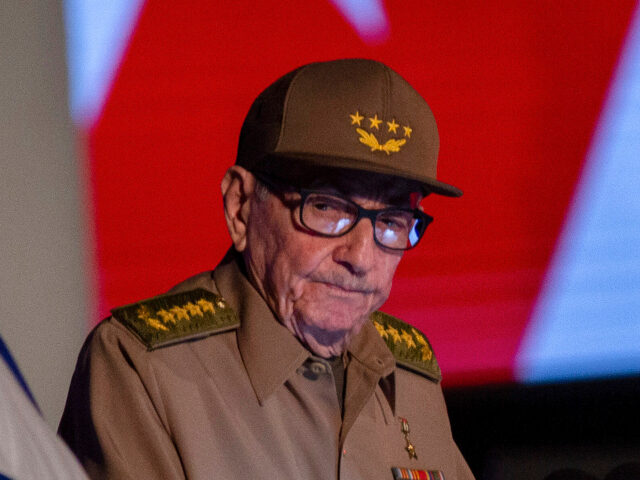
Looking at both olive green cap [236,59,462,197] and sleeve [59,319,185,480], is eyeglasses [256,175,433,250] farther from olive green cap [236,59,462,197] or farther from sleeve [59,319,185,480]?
sleeve [59,319,185,480]

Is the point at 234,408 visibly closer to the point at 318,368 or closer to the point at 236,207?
the point at 318,368

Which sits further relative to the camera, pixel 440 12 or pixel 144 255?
pixel 440 12

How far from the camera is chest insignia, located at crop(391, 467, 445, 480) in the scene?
65.2 inches

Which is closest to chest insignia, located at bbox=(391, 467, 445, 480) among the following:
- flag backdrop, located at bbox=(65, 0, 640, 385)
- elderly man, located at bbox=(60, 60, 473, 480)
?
elderly man, located at bbox=(60, 60, 473, 480)

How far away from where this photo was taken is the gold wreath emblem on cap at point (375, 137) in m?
1.54

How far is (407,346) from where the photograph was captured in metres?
1.88

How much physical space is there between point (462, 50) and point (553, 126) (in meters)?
0.34

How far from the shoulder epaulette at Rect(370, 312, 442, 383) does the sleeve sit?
0.54m

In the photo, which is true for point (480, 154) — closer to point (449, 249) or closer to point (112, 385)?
point (449, 249)

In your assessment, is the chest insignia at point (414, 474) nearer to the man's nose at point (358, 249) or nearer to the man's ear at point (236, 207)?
the man's nose at point (358, 249)

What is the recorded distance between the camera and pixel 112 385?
1472 millimetres

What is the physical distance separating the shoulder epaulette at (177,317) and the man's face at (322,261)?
92mm

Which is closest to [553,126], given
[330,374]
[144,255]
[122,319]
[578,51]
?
[578,51]

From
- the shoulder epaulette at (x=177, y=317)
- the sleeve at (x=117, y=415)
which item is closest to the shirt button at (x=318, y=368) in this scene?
the shoulder epaulette at (x=177, y=317)
